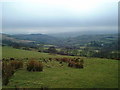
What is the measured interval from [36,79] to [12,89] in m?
2.07

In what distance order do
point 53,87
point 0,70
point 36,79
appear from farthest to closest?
1. point 0,70
2. point 36,79
3. point 53,87

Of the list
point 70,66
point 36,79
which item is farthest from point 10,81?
point 70,66

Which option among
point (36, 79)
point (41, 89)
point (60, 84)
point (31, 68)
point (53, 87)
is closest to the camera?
point (41, 89)

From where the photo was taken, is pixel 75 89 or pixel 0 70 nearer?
pixel 75 89

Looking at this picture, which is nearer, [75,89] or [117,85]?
[75,89]

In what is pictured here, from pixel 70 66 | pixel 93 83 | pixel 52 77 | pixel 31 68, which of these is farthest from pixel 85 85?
pixel 70 66

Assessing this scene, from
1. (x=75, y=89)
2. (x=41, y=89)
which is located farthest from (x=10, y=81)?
(x=75, y=89)

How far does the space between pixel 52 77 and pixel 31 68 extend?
236cm

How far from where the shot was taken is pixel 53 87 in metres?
8.02

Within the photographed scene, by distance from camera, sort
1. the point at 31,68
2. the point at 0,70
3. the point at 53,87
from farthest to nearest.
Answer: the point at 31,68
the point at 0,70
the point at 53,87

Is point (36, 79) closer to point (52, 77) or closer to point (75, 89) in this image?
point (52, 77)

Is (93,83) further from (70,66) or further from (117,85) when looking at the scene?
(70,66)

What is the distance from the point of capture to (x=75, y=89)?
7883mm

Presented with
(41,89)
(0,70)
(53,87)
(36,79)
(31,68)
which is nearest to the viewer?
(41,89)
